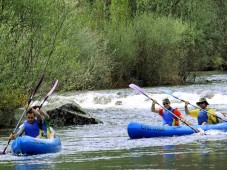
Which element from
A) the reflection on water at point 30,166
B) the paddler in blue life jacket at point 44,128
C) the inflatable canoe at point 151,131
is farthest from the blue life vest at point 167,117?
the reflection on water at point 30,166

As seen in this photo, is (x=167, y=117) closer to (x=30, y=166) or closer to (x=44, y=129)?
(x=44, y=129)

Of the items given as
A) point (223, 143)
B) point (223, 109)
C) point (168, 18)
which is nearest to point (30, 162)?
point (223, 143)

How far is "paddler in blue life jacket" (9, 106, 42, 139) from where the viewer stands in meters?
14.7

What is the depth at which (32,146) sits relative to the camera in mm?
13961

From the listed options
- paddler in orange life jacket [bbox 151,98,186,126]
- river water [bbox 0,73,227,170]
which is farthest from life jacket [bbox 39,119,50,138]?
paddler in orange life jacket [bbox 151,98,186,126]

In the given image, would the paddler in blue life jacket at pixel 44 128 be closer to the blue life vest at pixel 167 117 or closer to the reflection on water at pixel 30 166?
the reflection on water at pixel 30 166

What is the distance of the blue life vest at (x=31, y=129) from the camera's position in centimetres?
1482

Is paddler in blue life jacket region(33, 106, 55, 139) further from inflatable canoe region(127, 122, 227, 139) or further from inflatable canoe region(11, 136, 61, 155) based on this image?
inflatable canoe region(127, 122, 227, 139)

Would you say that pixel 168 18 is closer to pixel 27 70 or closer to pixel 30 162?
pixel 27 70

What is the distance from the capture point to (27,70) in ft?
71.1

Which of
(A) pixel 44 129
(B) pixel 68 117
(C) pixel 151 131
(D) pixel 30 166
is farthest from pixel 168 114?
(D) pixel 30 166

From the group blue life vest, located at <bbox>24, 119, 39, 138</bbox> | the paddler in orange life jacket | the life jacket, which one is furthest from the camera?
the paddler in orange life jacket

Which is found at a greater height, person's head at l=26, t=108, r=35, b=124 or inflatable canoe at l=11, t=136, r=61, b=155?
person's head at l=26, t=108, r=35, b=124

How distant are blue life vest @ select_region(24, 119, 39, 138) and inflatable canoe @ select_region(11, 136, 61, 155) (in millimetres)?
613
